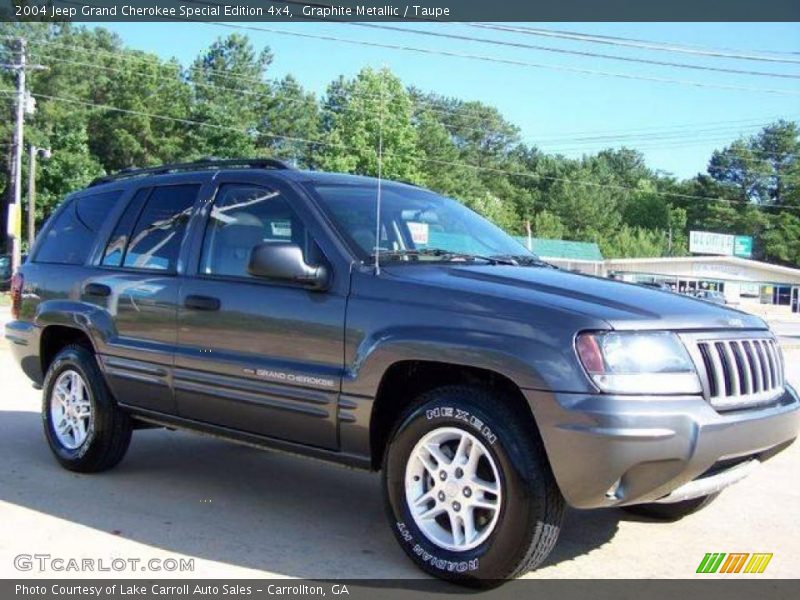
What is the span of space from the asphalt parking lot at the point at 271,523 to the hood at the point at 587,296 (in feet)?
4.08

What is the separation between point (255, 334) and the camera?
15.4 ft

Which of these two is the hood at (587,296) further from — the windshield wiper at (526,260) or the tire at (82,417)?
the tire at (82,417)

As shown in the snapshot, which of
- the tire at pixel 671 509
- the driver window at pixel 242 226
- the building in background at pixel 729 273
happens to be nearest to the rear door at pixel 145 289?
the driver window at pixel 242 226

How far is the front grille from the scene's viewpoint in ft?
12.7

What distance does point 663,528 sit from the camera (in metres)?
5.03

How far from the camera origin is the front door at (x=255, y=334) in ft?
14.5

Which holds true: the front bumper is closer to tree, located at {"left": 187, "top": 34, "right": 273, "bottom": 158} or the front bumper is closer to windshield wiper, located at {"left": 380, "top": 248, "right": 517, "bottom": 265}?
windshield wiper, located at {"left": 380, "top": 248, "right": 517, "bottom": 265}

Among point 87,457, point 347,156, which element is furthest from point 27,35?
point 87,457

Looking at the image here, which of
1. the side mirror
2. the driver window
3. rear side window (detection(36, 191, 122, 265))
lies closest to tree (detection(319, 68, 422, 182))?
rear side window (detection(36, 191, 122, 265))

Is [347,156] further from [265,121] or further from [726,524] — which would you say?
[726,524]

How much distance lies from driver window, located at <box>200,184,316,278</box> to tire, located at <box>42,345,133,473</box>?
1271 millimetres

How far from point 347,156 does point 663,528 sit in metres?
51.1

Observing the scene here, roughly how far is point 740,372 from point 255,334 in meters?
2.39

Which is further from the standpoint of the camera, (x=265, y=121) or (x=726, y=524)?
(x=265, y=121)
